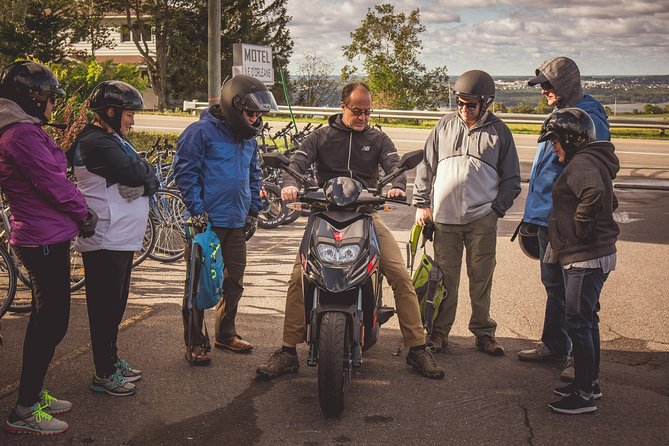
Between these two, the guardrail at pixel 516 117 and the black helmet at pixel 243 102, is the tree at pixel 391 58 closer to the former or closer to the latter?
the guardrail at pixel 516 117

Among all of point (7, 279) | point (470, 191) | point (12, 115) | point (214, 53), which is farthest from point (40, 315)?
point (214, 53)

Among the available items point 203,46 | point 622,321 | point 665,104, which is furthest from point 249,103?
point 203,46

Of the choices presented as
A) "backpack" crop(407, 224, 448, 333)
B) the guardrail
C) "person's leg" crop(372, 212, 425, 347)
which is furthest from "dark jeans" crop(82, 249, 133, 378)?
the guardrail

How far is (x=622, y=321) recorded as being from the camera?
6500 mm

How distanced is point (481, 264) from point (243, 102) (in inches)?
84.9

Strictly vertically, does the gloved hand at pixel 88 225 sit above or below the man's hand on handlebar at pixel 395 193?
below

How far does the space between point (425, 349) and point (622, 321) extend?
2242 mm

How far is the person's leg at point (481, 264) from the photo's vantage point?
18.2ft

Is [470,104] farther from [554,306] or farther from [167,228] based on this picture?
[167,228]

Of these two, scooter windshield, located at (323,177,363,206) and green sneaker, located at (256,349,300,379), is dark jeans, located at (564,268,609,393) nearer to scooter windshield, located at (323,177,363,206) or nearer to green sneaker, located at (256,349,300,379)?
scooter windshield, located at (323,177,363,206)

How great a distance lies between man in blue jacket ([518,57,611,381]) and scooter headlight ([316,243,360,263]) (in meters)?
1.66

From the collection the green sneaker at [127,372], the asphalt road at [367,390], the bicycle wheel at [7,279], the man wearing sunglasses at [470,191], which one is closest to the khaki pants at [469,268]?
the man wearing sunglasses at [470,191]

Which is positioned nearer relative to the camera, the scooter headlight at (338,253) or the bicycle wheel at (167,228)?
the scooter headlight at (338,253)

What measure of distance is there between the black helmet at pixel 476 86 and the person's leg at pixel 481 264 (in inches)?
34.4
